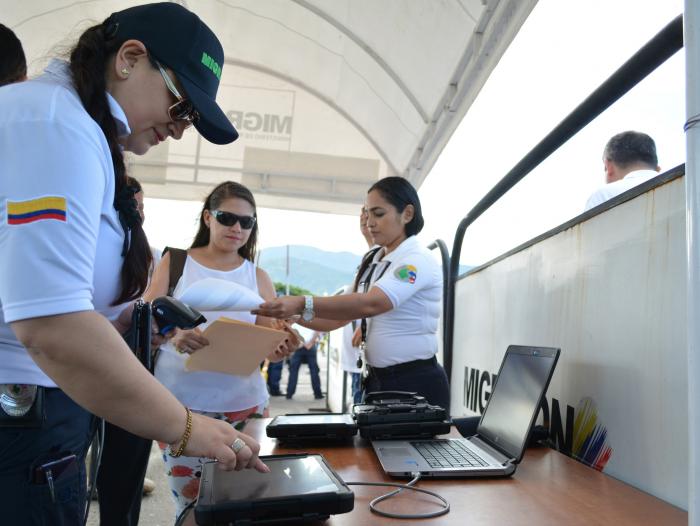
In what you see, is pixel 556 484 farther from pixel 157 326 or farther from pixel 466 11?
pixel 466 11

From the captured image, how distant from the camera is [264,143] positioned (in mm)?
7352

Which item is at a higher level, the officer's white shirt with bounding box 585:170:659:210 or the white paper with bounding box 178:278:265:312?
the officer's white shirt with bounding box 585:170:659:210

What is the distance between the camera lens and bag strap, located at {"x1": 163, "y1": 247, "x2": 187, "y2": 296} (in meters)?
2.06

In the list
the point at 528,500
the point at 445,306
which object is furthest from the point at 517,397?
the point at 445,306

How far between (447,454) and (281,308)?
38.4 inches

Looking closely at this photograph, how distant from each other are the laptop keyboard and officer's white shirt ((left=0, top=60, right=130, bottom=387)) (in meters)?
0.75

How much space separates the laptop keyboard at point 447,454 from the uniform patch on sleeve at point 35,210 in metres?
0.81

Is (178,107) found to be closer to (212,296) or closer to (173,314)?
(173,314)

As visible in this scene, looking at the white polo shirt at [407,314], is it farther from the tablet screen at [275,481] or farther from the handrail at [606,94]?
the tablet screen at [275,481]

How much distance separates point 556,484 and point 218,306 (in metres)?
A: 1.05

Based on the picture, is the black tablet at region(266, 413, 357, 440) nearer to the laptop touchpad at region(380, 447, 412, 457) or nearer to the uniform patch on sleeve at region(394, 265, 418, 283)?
the laptop touchpad at region(380, 447, 412, 457)

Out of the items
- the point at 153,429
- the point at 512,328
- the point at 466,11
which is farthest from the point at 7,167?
the point at 466,11

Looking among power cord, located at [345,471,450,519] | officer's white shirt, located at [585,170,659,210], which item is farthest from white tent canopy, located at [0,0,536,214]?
power cord, located at [345,471,450,519]

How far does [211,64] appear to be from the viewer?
1.07 metres
